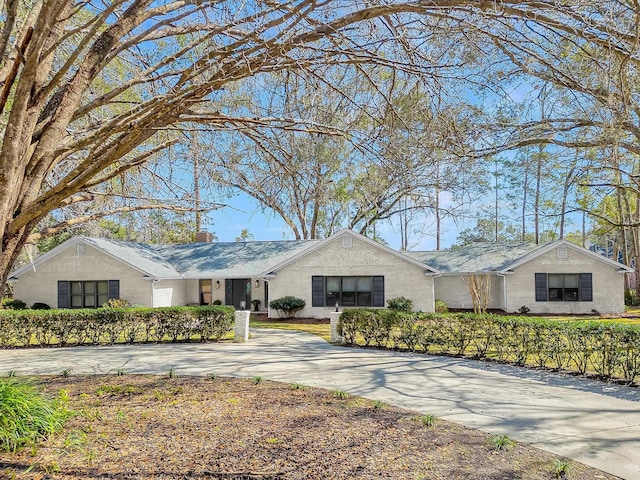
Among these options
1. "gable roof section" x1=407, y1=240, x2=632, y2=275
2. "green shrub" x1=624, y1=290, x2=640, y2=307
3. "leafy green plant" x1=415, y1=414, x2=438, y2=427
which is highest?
"gable roof section" x1=407, y1=240, x2=632, y2=275

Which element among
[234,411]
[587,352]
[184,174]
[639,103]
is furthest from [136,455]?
[639,103]

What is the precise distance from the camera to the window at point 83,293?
20609mm

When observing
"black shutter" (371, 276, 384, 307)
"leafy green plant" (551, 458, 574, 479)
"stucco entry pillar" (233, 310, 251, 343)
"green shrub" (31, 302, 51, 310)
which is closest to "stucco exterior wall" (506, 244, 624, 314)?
"black shutter" (371, 276, 384, 307)

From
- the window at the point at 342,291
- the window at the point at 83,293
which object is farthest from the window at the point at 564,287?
the window at the point at 83,293

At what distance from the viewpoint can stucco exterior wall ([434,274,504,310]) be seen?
23641mm

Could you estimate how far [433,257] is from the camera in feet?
86.5

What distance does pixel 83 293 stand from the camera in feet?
68.2

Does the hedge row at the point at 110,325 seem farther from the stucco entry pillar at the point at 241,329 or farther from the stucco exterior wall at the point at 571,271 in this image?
the stucco exterior wall at the point at 571,271

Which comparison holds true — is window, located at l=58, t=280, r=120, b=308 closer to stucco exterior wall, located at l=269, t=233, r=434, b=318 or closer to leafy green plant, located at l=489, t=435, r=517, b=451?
stucco exterior wall, located at l=269, t=233, r=434, b=318

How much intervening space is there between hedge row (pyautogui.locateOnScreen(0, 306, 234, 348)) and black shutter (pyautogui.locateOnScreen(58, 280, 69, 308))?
24.3 ft

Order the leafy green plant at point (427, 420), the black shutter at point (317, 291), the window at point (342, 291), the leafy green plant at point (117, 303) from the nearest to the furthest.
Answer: the leafy green plant at point (427, 420)
the leafy green plant at point (117, 303)
the window at point (342, 291)
the black shutter at point (317, 291)

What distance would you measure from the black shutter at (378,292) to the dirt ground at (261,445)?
1383 centimetres

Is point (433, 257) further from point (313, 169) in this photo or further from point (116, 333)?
point (313, 169)

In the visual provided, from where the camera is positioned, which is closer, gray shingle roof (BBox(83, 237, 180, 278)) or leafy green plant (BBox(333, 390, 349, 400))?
leafy green plant (BBox(333, 390, 349, 400))
